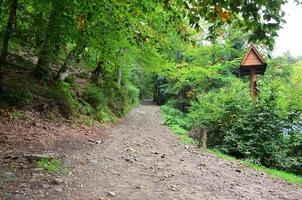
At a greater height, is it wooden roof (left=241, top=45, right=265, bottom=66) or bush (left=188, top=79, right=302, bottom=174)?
wooden roof (left=241, top=45, right=265, bottom=66)

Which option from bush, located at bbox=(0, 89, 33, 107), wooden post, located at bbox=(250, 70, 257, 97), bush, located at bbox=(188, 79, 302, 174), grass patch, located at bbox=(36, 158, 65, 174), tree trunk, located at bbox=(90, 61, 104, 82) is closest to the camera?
grass patch, located at bbox=(36, 158, 65, 174)

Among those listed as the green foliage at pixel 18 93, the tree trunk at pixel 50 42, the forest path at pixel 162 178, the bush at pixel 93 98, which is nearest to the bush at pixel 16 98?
the green foliage at pixel 18 93

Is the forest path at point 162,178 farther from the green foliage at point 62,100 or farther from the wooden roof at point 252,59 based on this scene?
the wooden roof at point 252,59

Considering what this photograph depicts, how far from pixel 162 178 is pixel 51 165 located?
2.21 meters

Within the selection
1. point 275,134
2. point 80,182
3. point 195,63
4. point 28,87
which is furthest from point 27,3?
point 195,63

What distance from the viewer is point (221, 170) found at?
857cm

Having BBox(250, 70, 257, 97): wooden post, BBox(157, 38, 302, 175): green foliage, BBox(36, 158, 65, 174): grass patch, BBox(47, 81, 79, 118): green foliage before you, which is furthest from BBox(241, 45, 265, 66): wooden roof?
BBox(36, 158, 65, 174): grass patch

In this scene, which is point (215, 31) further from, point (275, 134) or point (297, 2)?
point (275, 134)

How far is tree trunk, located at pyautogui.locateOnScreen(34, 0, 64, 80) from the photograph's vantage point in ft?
31.5

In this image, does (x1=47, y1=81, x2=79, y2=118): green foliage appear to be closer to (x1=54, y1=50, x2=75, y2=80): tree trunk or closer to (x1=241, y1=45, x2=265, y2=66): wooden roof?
(x1=54, y1=50, x2=75, y2=80): tree trunk

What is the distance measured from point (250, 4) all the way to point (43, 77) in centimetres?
992

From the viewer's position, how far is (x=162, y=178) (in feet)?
22.9

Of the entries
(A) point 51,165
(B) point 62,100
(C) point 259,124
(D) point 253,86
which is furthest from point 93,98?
(A) point 51,165

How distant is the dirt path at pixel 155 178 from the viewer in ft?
18.9
